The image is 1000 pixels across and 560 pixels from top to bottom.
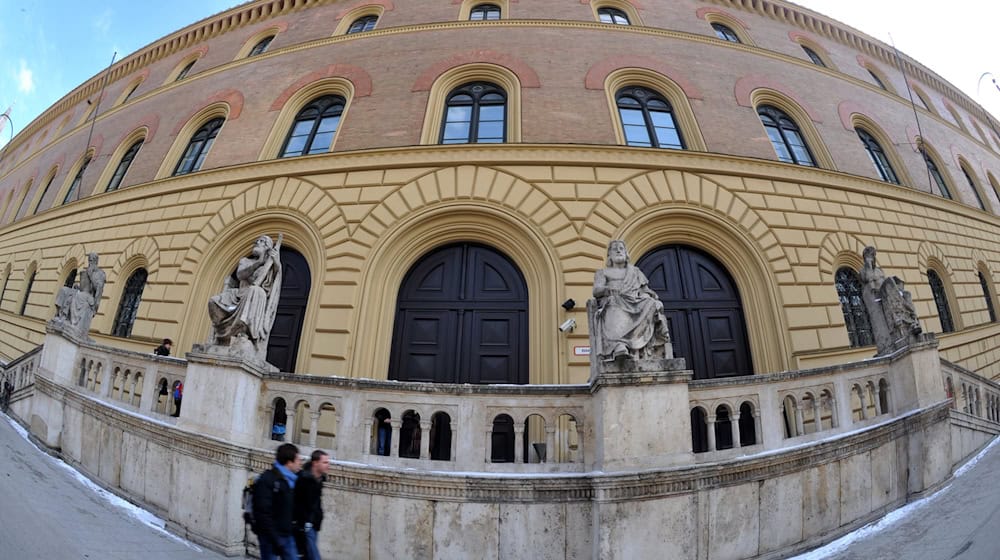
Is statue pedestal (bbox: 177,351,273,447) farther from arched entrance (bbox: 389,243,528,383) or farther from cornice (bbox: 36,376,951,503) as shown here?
arched entrance (bbox: 389,243,528,383)

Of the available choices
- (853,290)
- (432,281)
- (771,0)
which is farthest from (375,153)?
(771,0)

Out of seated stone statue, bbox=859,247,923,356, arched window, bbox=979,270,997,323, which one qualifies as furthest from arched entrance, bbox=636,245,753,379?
arched window, bbox=979,270,997,323

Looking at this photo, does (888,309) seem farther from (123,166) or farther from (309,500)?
(123,166)

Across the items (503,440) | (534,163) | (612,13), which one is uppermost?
(612,13)

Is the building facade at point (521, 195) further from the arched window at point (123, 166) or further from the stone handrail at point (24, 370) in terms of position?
the stone handrail at point (24, 370)

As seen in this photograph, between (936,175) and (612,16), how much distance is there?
41.6ft

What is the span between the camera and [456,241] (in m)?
11.0

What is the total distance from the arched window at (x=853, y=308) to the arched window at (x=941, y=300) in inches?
152

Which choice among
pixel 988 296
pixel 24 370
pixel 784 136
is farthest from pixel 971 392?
pixel 24 370

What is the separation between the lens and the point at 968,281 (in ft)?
46.7

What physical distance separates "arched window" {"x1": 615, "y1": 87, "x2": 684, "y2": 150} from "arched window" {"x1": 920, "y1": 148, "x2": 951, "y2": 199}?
10276 millimetres

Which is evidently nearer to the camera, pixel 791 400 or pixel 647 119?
pixel 791 400

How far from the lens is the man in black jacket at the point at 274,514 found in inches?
141

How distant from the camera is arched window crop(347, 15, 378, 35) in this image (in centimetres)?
1608
